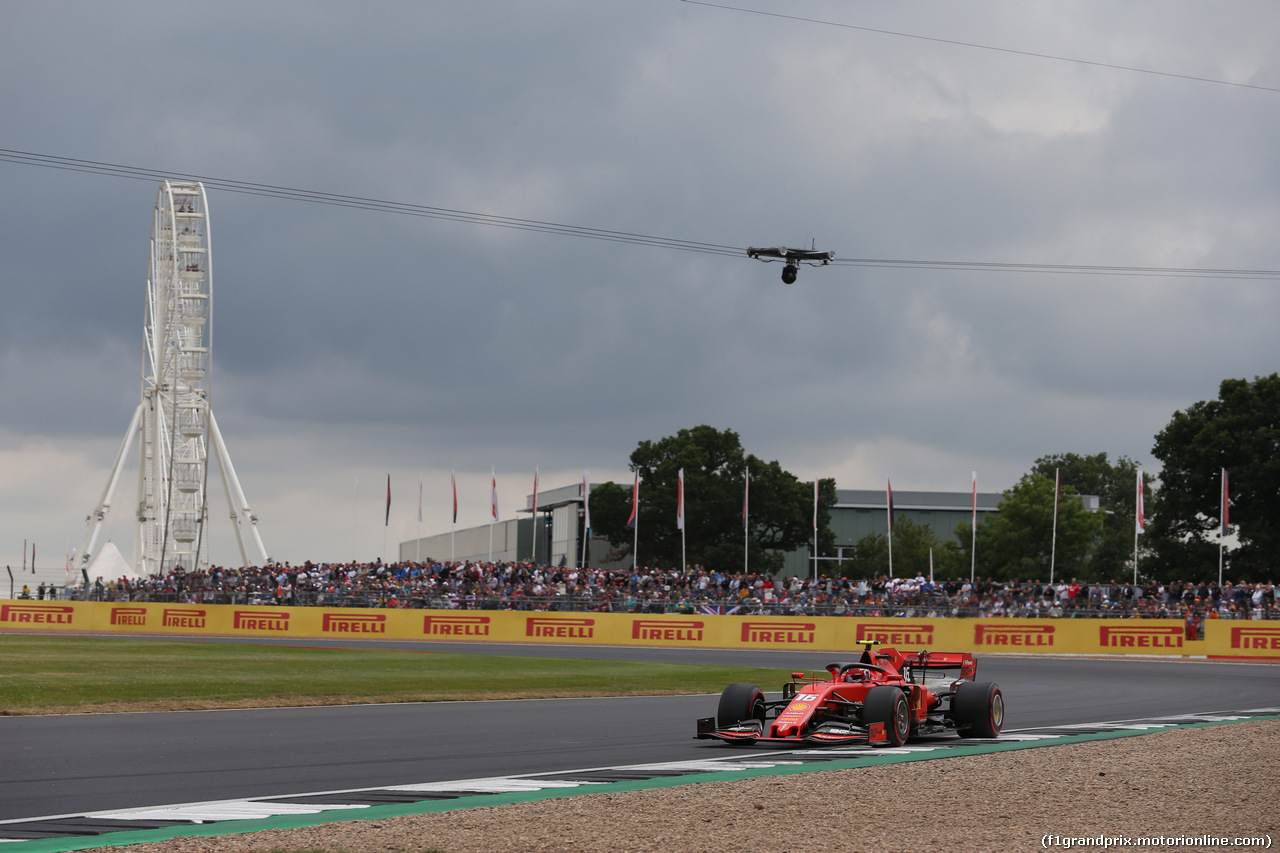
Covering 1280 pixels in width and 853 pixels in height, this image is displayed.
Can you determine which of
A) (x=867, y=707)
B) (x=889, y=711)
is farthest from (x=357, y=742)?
(x=889, y=711)

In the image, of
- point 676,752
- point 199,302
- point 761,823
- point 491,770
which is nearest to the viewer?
point 761,823

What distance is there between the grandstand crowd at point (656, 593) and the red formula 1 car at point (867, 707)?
2956 centimetres

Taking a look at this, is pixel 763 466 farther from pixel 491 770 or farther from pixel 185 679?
pixel 491 770

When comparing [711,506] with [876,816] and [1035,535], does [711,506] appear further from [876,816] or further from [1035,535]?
[876,816]

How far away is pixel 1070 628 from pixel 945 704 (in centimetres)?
2730

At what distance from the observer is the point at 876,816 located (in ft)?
31.2

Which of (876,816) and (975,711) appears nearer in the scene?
(876,816)

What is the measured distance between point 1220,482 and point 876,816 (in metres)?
63.3

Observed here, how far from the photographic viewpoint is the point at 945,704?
61.1ft

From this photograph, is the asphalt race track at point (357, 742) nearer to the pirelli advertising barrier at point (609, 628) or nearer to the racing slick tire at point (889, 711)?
the racing slick tire at point (889, 711)

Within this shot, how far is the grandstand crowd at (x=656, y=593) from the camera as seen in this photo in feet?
145

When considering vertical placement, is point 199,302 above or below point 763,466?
above

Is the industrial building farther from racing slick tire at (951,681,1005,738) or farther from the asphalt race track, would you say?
racing slick tire at (951,681,1005,738)

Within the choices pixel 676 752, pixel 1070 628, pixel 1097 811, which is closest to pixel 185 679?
pixel 676 752
